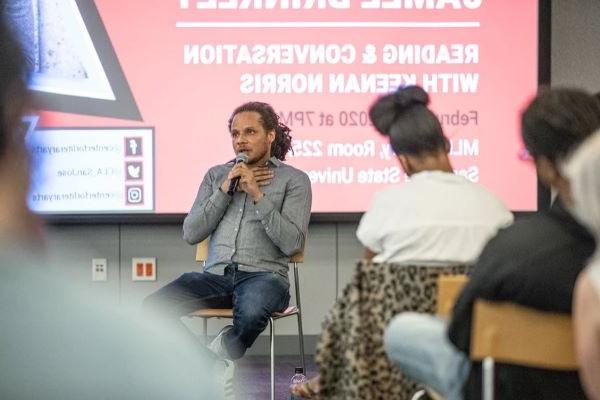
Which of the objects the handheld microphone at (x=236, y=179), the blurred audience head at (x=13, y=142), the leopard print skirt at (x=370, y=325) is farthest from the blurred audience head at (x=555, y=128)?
the handheld microphone at (x=236, y=179)

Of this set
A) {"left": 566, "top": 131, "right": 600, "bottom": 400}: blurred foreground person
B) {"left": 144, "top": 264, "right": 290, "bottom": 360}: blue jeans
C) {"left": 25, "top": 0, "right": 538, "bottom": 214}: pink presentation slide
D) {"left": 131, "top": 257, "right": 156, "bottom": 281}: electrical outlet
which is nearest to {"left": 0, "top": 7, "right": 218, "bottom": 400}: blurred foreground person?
{"left": 566, "top": 131, "right": 600, "bottom": 400}: blurred foreground person

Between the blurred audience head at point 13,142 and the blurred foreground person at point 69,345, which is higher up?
the blurred audience head at point 13,142

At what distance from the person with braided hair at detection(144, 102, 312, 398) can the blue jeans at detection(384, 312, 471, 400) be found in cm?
160

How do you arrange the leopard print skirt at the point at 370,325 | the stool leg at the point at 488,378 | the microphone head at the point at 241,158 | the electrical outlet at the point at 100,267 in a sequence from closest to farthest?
the stool leg at the point at 488,378, the leopard print skirt at the point at 370,325, the microphone head at the point at 241,158, the electrical outlet at the point at 100,267

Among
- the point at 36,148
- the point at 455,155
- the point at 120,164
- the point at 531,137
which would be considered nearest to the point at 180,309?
the point at 120,164

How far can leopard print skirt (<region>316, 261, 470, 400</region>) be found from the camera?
253 cm

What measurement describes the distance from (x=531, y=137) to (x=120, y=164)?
10.7 feet

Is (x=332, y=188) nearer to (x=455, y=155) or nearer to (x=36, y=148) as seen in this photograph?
(x=455, y=155)

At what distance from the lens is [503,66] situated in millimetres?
5148

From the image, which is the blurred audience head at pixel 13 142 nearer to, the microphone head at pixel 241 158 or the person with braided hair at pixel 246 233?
the person with braided hair at pixel 246 233

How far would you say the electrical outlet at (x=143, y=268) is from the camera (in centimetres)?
530

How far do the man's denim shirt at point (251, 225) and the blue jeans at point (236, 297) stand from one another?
0.06 metres

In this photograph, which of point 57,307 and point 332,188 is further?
point 332,188

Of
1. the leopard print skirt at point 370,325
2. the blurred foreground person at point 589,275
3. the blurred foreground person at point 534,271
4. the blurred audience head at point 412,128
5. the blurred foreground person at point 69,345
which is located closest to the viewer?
the blurred foreground person at point 69,345
